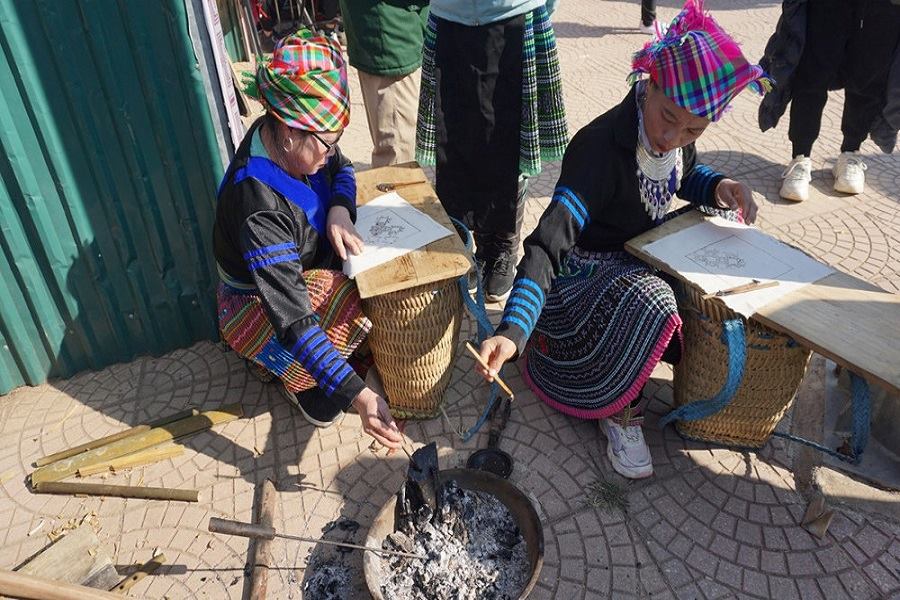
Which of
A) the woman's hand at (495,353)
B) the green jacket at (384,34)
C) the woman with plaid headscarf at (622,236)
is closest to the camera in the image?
the woman's hand at (495,353)

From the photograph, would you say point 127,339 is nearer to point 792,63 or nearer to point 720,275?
point 720,275

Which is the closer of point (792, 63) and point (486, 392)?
point (486, 392)

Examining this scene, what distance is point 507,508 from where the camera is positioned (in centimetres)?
271

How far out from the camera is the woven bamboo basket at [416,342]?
2861 millimetres

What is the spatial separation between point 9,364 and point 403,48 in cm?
272

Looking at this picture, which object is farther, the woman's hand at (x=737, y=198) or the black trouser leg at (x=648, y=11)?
the black trouser leg at (x=648, y=11)

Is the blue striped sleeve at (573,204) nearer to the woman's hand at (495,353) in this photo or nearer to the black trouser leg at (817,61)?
the woman's hand at (495,353)

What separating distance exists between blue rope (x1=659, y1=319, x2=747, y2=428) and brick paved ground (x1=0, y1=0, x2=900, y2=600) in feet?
0.89

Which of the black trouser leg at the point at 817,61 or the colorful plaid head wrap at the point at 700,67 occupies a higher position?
the colorful plaid head wrap at the point at 700,67

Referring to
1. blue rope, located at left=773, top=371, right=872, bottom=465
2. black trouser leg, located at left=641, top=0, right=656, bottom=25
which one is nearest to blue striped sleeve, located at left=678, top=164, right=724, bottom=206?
blue rope, located at left=773, top=371, right=872, bottom=465

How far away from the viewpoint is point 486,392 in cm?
348

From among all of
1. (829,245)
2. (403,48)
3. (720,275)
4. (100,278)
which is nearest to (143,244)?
(100,278)

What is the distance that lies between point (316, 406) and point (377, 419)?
0.82 m

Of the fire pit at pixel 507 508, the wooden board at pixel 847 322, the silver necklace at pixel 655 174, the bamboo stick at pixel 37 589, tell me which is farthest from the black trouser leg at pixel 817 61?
the bamboo stick at pixel 37 589
